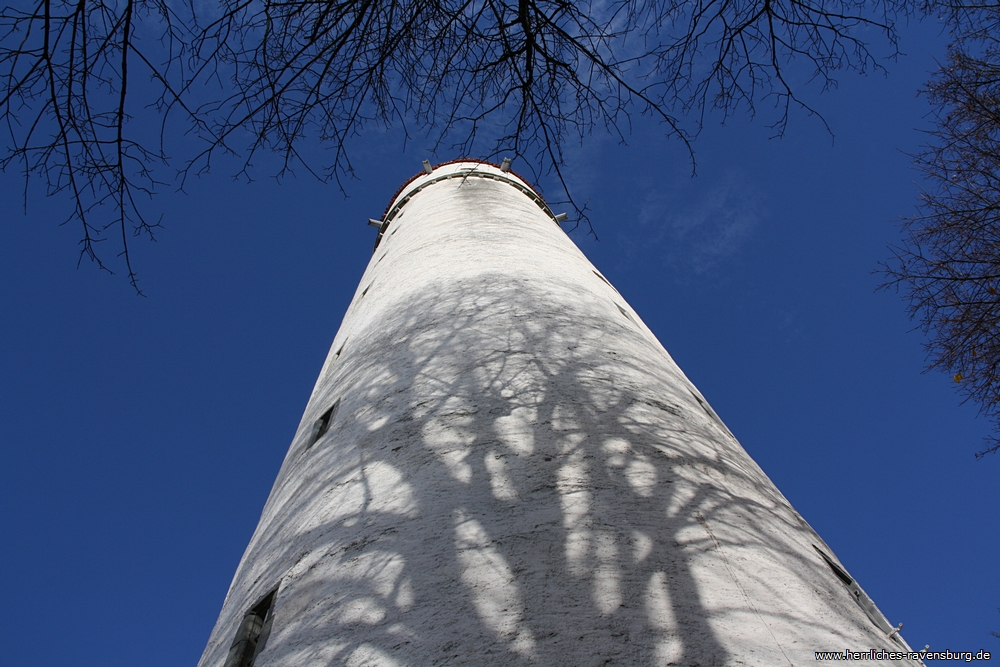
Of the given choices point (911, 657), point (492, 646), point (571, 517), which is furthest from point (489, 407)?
point (911, 657)

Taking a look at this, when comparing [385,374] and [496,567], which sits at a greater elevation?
[385,374]

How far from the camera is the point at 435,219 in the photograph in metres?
9.59

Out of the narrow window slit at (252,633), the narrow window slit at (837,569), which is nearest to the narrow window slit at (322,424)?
the narrow window slit at (252,633)

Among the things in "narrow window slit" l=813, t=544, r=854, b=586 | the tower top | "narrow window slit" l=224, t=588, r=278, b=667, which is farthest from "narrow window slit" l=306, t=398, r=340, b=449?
the tower top

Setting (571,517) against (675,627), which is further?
(571,517)

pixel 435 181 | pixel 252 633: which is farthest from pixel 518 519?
pixel 435 181

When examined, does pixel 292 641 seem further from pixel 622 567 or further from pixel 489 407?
pixel 489 407

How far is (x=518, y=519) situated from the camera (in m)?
2.88

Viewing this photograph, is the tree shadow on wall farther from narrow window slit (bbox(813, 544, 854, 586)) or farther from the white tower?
narrow window slit (bbox(813, 544, 854, 586))

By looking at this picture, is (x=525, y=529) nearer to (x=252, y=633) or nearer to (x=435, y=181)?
(x=252, y=633)

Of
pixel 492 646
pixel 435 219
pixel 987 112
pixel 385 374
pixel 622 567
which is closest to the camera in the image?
pixel 492 646

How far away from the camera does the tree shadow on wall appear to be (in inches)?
92.7

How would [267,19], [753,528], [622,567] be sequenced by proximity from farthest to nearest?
1. [267,19]
2. [753,528]
3. [622,567]

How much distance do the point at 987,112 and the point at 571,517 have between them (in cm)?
623
